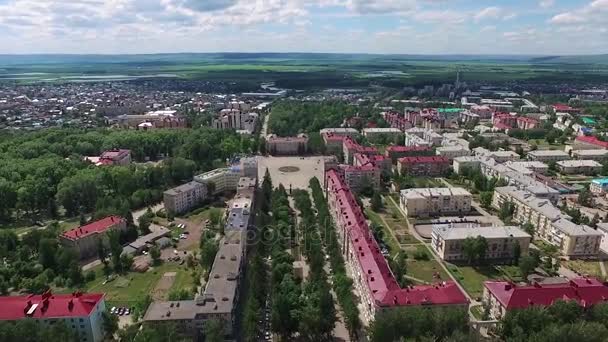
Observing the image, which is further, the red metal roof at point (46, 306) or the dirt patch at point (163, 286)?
the dirt patch at point (163, 286)

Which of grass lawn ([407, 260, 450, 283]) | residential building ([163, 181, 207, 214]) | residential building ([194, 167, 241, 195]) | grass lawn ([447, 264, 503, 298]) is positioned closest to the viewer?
grass lawn ([447, 264, 503, 298])

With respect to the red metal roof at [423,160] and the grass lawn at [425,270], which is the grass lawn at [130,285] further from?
the red metal roof at [423,160]

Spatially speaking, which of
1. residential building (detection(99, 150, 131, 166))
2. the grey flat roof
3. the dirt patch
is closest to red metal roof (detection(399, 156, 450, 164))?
the grey flat roof

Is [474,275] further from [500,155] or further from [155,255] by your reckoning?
[500,155]

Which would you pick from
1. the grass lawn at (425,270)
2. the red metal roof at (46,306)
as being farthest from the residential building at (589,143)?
the red metal roof at (46,306)

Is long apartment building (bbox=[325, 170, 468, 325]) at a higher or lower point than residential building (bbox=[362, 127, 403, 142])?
lower

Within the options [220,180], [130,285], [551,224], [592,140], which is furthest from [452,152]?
[130,285]

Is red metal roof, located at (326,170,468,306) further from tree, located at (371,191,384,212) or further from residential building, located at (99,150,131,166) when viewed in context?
residential building, located at (99,150,131,166)
